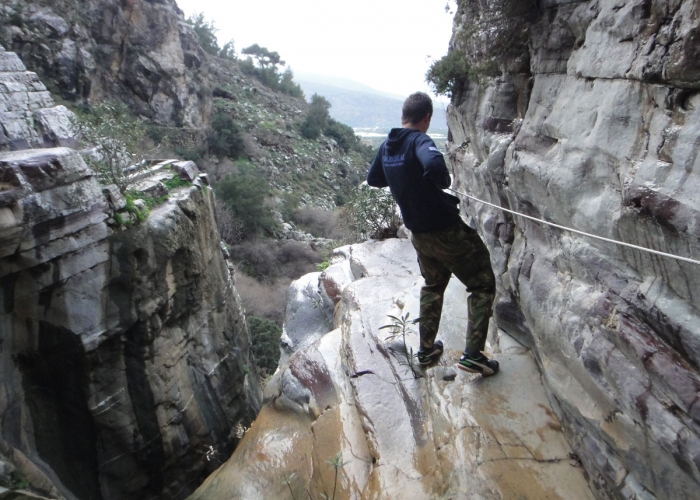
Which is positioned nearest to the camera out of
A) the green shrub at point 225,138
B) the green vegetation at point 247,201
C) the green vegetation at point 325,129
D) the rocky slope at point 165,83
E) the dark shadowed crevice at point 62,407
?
the dark shadowed crevice at point 62,407

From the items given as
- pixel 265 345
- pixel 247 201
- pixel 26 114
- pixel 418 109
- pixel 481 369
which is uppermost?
pixel 418 109

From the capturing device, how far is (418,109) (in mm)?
3258

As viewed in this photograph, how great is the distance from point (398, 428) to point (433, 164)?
1951 millimetres

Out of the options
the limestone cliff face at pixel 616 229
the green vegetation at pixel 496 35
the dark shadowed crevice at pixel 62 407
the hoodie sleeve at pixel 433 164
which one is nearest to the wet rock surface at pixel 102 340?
the dark shadowed crevice at pixel 62 407

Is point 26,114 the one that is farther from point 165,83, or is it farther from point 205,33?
point 205,33

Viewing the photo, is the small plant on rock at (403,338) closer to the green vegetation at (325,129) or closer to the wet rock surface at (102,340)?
the wet rock surface at (102,340)

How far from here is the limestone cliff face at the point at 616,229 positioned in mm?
2061

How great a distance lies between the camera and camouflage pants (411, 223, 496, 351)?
3342mm

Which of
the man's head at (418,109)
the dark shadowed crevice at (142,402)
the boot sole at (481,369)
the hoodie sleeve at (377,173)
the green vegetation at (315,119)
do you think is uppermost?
the man's head at (418,109)

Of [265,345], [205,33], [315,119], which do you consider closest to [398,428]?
[265,345]

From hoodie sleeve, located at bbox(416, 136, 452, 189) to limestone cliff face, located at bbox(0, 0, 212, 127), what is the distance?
2096 cm

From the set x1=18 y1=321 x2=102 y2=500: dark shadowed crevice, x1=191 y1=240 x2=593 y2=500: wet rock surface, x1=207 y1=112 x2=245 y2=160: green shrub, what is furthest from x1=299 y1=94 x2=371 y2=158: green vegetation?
x1=191 y1=240 x2=593 y2=500: wet rock surface

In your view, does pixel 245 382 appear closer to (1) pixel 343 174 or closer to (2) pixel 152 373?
(2) pixel 152 373

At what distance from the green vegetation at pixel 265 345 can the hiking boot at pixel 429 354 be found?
1128 cm
